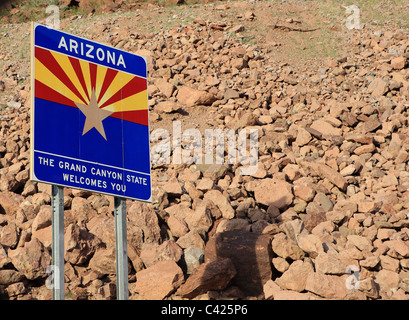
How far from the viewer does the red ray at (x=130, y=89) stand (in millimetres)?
4621

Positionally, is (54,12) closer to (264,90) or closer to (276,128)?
(264,90)

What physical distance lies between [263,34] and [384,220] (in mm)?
10140

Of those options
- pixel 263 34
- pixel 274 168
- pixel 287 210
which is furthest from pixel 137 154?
pixel 263 34

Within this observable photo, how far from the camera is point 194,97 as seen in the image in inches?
514

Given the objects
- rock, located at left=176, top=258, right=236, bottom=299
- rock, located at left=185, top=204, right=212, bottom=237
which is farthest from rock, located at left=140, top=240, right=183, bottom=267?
rock, located at left=185, top=204, right=212, bottom=237

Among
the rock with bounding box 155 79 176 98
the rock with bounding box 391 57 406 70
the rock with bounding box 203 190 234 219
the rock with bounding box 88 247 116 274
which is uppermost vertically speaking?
the rock with bounding box 391 57 406 70

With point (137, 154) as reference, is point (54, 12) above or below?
above

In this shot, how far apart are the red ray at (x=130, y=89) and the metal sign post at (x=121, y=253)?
2.70 feet

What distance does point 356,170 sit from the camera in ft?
33.9

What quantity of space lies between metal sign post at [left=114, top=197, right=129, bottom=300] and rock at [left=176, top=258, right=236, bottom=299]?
2.26 m

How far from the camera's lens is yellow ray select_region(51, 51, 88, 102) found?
437cm

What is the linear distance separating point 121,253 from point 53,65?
5.11ft

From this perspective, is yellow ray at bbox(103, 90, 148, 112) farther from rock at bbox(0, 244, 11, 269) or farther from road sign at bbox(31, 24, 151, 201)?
rock at bbox(0, 244, 11, 269)

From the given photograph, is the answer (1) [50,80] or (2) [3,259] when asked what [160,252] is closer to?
(2) [3,259]
